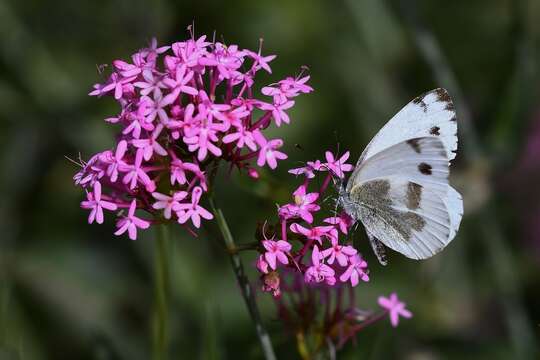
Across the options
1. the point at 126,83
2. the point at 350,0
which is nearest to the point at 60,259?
the point at 350,0

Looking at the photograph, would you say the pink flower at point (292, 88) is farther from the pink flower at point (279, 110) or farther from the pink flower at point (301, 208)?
the pink flower at point (301, 208)

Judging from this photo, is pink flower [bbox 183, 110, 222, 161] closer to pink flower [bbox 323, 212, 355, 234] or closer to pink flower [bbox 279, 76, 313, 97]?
pink flower [bbox 279, 76, 313, 97]

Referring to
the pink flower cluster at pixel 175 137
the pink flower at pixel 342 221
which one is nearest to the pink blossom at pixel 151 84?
the pink flower cluster at pixel 175 137

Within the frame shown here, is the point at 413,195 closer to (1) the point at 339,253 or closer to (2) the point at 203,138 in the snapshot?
(1) the point at 339,253

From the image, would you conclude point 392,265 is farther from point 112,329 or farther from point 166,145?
point 166,145

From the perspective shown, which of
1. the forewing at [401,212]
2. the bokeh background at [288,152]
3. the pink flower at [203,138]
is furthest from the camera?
the bokeh background at [288,152]

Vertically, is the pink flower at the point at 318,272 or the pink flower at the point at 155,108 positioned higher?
the pink flower at the point at 155,108
